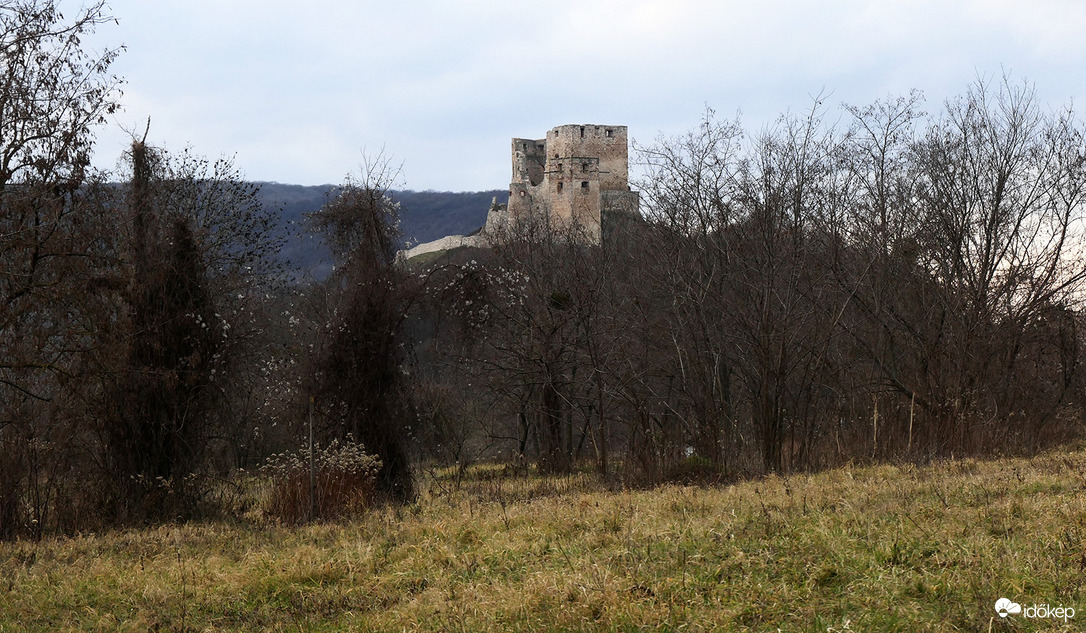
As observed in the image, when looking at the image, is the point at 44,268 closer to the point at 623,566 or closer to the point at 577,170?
the point at 623,566

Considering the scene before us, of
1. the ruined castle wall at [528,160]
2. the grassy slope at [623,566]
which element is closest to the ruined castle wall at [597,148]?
the ruined castle wall at [528,160]

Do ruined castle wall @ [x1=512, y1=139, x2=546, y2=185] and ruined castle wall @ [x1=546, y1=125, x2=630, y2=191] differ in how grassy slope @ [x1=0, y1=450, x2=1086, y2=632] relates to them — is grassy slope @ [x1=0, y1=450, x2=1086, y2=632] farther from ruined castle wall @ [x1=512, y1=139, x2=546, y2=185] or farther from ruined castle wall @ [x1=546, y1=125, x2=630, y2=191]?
ruined castle wall @ [x1=512, y1=139, x2=546, y2=185]

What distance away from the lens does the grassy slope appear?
4820mm

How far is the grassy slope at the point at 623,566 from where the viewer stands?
4820 millimetres

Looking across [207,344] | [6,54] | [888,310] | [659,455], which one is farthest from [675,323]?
[6,54]

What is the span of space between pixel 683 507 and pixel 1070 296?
11.4 metres

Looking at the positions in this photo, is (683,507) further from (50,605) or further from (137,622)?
(50,605)

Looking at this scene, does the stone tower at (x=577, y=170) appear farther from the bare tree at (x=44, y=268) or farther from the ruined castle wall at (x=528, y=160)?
the bare tree at (x=44, y=268)

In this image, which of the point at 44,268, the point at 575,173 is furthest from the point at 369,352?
the point at 575,173

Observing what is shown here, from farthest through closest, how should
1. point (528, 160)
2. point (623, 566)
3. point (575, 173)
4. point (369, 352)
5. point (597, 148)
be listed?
point (528, 160) < point (597, 148) < point (575, 173) < point (369, 352) < point (623, 566)

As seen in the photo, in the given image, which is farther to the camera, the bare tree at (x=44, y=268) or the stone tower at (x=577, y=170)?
the stone tower at (x=577, y=170)

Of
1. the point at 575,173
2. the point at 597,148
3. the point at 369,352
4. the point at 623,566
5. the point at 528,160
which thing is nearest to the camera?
the point at 623,566

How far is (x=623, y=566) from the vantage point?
582 centimetres

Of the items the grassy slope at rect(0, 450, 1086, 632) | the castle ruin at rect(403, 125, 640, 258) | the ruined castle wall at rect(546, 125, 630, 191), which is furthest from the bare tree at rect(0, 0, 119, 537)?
the ruined castle wall at rect(546, 125, 630, 191)
